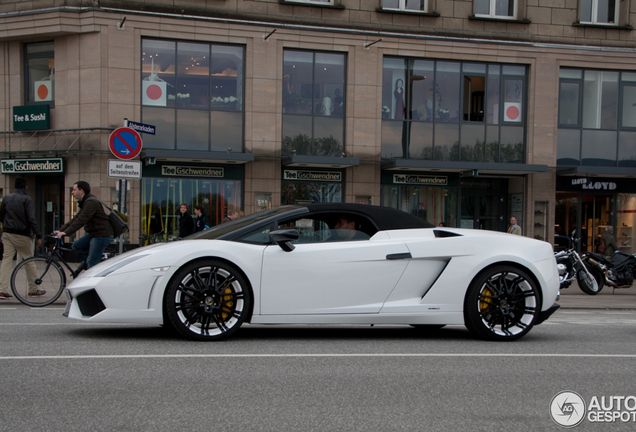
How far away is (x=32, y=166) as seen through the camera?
1938 cm

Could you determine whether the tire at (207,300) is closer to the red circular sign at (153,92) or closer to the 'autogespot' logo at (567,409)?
the 'autogespot' logo at (567,409)

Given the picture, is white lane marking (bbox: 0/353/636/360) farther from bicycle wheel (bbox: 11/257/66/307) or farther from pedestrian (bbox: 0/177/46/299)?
pedestrian (bbox: 0/177/46/299)

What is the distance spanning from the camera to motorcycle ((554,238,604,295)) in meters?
14.3

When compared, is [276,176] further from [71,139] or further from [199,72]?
[71,139]

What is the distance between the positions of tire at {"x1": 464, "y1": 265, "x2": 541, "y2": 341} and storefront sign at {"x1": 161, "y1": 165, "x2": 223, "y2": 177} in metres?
14.8

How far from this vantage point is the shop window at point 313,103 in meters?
20.4

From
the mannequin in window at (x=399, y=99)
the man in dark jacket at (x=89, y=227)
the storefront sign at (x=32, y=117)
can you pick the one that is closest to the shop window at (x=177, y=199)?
the storefront sign at (x=32, y=117)

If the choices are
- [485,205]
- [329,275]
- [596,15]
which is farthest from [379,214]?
[596,15]

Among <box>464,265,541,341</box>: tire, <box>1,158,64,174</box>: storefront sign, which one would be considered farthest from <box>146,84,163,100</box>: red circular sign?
<box>464,265,541,341</box>: tire

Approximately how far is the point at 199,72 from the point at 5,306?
1202 centimetres

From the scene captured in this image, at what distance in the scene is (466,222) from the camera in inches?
905

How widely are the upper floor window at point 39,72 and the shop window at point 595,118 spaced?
1724 centimetres

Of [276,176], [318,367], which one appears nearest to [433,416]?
[318,367]

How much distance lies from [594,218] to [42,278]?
65.5 ft
